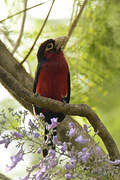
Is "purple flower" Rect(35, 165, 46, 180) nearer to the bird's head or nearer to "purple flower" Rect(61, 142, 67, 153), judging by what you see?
"purple flower" Rect(61, 142, 67, 153)

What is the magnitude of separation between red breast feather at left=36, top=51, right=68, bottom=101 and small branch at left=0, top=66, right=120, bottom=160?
14.9 inches

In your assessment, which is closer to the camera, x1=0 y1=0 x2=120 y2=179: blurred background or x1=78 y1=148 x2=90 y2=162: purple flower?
x1=78 y1=148 x2=90 y2=162: purple flower

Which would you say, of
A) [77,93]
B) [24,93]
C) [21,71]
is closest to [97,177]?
[24,93]

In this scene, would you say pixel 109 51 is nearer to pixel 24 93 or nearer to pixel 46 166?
pixel 24 93

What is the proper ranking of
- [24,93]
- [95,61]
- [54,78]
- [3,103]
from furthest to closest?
[95,61], [3,103], [54,78], [24,93]

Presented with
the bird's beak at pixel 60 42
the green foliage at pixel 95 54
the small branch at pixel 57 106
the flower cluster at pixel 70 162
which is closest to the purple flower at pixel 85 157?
the flower cluster at pixel 70 162

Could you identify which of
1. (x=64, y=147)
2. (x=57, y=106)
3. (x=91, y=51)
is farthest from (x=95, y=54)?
(x=64, y=147)

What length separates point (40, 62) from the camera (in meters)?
1.54

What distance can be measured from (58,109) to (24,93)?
0.41ft

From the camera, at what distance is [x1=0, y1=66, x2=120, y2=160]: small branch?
1.00 metres

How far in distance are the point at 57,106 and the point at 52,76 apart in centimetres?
44

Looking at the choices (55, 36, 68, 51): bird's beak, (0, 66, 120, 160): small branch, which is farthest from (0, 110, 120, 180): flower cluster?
(55, 36, 68, 51): bird's beak

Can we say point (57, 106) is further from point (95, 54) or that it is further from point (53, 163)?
point (95, 54)

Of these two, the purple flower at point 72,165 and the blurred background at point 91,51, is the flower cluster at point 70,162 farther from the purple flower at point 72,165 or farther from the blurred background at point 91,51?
the blurred background at point 91,51
